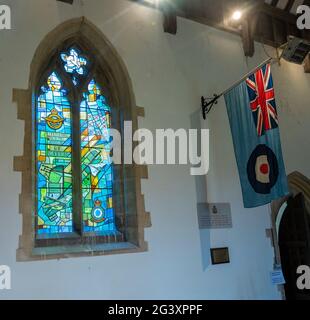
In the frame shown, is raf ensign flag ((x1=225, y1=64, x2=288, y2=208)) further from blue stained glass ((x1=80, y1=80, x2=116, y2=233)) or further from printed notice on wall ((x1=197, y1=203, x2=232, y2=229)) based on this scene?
blue stained glass ((x1=80, y1=80, x2=116, y2=233))

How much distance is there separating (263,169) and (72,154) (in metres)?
1.82

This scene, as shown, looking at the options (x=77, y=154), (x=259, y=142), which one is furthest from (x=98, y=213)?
(x=259, y=142)

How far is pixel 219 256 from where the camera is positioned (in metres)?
4.12

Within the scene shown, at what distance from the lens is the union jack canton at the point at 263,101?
369cm

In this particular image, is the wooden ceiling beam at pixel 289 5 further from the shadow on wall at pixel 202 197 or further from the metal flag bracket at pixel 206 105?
the shadow on wall at pixel 202 197

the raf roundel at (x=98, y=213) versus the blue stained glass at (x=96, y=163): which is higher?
the blue stained glass at (x=96, y=163)

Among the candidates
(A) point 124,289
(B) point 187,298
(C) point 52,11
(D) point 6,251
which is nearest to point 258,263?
(B) point 187,298

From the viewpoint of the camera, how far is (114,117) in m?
4.14

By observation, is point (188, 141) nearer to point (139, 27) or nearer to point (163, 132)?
point (163, 132)

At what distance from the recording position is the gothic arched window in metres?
3.46


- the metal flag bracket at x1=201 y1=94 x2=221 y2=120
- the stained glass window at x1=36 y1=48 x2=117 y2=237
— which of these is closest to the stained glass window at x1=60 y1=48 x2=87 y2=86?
the stained glass window at x1=36 y1=48 x2=117 y2=237

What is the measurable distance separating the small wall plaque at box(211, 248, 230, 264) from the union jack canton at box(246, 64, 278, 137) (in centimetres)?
128

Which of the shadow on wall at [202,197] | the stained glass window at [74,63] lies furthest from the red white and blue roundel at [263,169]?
the stained glass window at [74,63]

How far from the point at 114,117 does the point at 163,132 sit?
537mm
